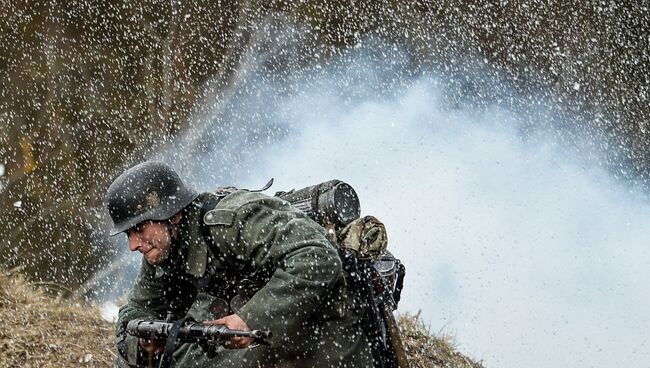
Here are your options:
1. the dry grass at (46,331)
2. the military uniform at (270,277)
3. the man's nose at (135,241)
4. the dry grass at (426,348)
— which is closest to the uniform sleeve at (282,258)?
the military uniform at (270,277)

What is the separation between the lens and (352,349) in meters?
2.98

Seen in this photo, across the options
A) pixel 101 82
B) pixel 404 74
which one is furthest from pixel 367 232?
pixel 101 82

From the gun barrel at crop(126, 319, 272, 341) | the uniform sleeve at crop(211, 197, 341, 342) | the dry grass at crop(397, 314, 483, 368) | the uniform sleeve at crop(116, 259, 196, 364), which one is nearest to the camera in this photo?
the gun barrel at crop(126, 319, 272, 341)

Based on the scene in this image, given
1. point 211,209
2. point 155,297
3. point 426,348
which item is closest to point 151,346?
point 155,297

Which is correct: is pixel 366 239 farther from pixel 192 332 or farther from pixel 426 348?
pixel 426 348

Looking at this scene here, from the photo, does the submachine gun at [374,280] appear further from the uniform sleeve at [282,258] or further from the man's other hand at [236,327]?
the man's other hand at [236,327]

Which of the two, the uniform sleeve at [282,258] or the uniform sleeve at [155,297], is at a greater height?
the uniform sleeve at [282,258]

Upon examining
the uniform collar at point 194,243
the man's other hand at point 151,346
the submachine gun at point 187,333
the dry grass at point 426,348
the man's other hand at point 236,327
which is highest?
the dry grass at point 426,348

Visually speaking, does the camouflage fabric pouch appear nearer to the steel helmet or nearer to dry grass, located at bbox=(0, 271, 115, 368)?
the steel helmet

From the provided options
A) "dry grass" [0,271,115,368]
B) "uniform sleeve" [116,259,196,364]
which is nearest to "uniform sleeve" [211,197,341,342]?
"uniform sleeve" [116,259,196,364]

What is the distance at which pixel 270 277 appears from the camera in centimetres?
298

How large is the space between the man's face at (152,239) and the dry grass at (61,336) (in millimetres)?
2285

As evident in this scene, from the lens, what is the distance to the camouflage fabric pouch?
3.04m

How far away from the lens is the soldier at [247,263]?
2738 mm
